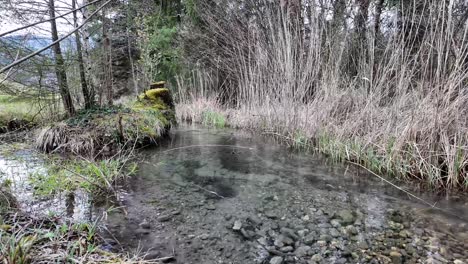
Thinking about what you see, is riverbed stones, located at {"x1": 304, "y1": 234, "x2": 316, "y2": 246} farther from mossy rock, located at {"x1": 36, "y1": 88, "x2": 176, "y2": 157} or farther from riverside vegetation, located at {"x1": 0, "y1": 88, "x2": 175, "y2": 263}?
mossy rock, located at {"x1": 36, "y1": 88, "x2": 176, "y2": 157}

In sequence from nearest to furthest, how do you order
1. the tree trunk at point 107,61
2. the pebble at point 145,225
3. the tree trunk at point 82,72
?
the pebble at point 145,225 < the tree trunk at point 82,72 < the tree trunk at point 107,61

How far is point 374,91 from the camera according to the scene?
9.26 feet

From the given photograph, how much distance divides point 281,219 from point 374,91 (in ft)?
6.03

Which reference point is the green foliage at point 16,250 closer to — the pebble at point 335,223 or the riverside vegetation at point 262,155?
the riverside vegetation at point 262,155

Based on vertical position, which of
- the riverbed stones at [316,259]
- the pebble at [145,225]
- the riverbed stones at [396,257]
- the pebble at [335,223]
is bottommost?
the riverbed stones at [396,257]

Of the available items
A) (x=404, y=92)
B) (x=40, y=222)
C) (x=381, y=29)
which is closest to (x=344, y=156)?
(x=404, y=92)

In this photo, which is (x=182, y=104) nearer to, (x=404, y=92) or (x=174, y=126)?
(x=174, y=126)

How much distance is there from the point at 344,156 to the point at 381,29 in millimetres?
1817

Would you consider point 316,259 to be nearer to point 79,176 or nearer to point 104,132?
point 79,176

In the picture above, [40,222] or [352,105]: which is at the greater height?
[352,105]

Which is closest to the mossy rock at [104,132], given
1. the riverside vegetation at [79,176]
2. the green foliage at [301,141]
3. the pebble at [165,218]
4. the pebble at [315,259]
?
the riverside vegetation at [79,176]

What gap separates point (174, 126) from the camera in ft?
17.2

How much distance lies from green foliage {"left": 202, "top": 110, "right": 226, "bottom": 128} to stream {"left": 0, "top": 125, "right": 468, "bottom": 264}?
3186 millimetres

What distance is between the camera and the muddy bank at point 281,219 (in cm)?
134
